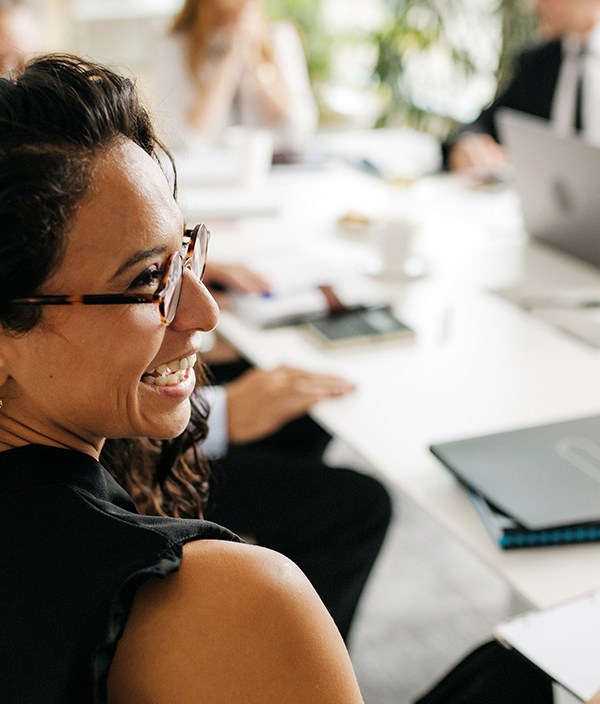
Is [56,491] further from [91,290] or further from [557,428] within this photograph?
[557,428]

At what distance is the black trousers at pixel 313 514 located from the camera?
63.1 inches

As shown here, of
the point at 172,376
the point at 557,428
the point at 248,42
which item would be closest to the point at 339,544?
the point at 557,428

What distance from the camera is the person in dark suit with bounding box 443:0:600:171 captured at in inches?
113

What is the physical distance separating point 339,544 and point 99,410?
89 centimetres

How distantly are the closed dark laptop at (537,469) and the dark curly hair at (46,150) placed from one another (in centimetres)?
61

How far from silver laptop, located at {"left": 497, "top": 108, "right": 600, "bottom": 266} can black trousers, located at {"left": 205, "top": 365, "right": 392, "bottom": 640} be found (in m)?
0.81

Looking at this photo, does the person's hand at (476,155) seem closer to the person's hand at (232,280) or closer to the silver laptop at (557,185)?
the silver laptop at (557,185)

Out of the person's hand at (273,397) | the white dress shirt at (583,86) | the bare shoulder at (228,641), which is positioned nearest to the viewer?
the bare shoulder at (228,641)

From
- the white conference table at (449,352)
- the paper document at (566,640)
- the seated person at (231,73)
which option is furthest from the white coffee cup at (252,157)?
the paper document at (566,640)

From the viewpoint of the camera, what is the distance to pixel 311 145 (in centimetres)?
324

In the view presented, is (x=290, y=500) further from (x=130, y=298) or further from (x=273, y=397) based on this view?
(x=130, y=298)

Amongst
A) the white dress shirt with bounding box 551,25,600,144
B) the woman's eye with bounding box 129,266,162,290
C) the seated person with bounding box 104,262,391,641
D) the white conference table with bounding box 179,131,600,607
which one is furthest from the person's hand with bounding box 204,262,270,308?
the white dress shirt with bounding box 551,25,600,144

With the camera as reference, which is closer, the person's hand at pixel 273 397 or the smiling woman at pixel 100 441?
the smiling woman at pixel 100 441

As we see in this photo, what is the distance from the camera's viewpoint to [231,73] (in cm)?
319
